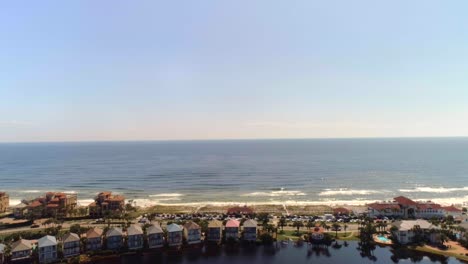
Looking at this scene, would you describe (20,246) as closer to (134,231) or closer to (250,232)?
(134,231)

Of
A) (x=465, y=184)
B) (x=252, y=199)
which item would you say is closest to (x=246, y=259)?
(x=252, y=199)

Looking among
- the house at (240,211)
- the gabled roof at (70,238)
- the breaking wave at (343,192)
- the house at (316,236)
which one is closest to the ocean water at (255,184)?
the breaking wave at (343,192)

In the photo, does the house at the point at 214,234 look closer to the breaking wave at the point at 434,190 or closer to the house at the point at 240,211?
the house at the point at 240,211

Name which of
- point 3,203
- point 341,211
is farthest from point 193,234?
point 3,203

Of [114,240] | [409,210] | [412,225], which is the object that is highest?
[412,225]

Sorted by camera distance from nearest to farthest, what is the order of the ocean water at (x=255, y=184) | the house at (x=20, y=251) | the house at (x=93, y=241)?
the house at (x=20, y=251), the house at (x=93, y=241), the ocean water at (x=255, y=184)

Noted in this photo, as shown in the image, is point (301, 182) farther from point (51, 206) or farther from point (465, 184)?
point (51, 206)

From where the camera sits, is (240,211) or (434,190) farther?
(434,190)
